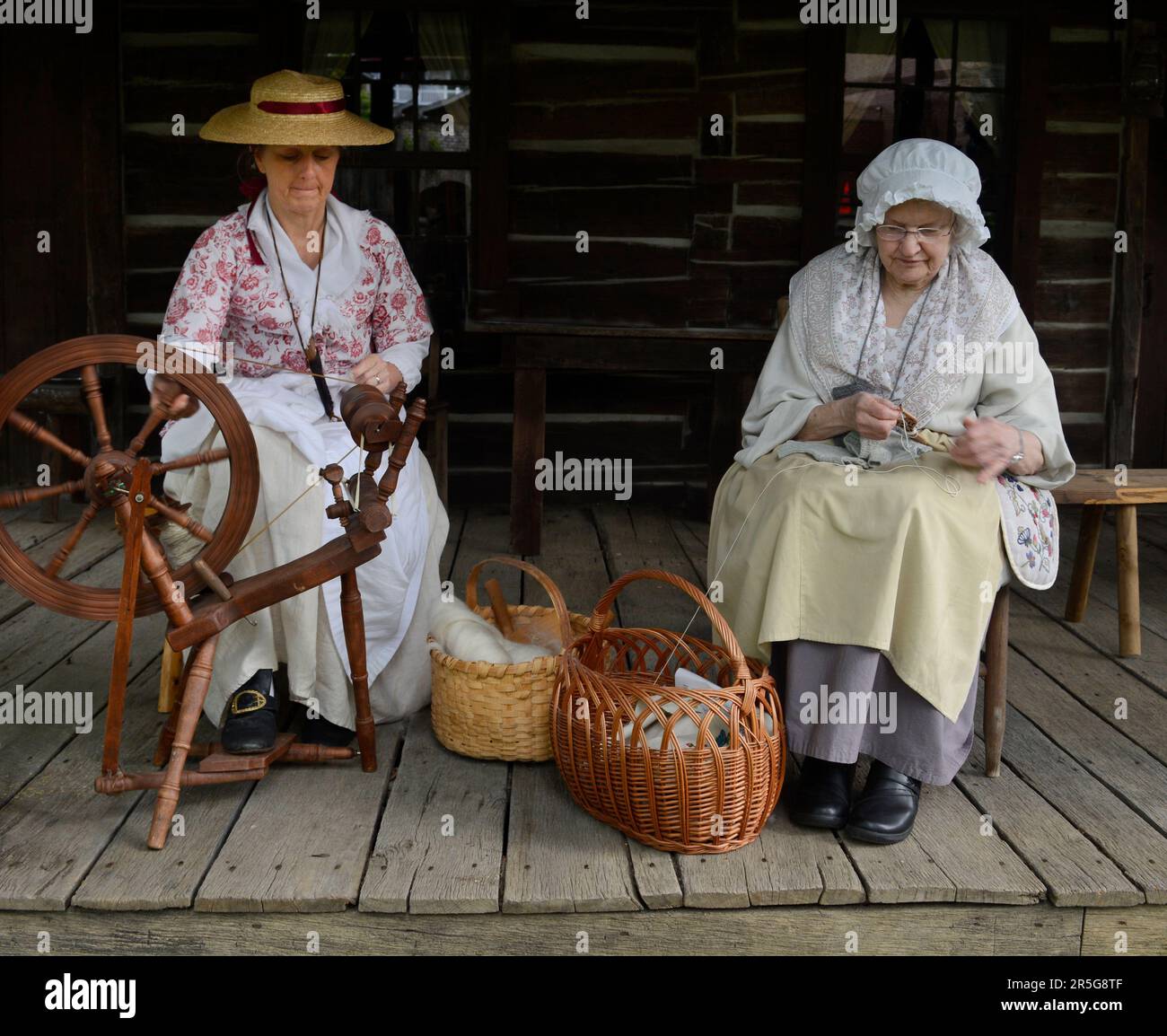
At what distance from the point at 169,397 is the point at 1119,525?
2.69m

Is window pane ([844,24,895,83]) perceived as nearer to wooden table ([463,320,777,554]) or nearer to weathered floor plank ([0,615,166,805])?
wooden table ([463,320,777,554])

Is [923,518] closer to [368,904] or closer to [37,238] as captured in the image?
[368,904]

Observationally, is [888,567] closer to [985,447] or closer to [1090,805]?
[985,447]

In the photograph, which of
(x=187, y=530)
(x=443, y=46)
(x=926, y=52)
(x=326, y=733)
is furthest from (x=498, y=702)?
(x=926, y=52)

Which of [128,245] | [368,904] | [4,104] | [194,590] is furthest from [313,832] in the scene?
[4,104]

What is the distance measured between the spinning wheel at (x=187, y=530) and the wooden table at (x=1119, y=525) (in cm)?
181

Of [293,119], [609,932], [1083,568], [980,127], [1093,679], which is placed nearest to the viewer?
[609,932]

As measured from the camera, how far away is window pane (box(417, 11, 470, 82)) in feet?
18.2

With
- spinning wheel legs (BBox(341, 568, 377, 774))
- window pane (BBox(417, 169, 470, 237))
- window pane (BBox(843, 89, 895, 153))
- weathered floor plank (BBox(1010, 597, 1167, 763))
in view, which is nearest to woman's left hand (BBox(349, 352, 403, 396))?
spinning wheel legs (BBox(341, 568, 377, 774))

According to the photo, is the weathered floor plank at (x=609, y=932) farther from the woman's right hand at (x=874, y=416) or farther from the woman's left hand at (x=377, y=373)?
the woman's left hand at (x=377, y=373)

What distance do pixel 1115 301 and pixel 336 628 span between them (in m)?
4.24

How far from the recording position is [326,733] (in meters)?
3.07

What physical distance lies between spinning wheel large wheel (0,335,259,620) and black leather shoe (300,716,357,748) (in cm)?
57

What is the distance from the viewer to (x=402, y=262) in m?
3.37
